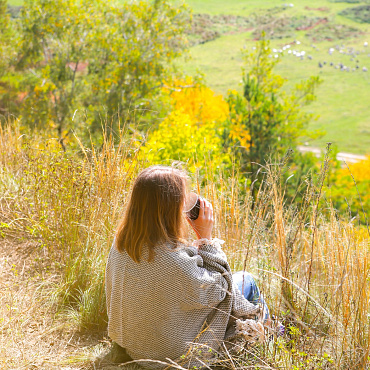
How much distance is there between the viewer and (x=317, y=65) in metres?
70.3

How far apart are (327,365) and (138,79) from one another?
8461 mm

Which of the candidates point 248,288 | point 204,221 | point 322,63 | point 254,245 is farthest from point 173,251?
point 322,63

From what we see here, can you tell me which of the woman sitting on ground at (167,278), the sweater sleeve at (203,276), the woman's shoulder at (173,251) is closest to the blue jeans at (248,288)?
the woman sitting on ground at (167,278)

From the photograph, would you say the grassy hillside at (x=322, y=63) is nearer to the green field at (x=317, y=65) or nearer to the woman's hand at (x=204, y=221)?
the green field at (x=317, y=65)

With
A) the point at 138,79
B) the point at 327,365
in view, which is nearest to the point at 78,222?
the point at 327,365

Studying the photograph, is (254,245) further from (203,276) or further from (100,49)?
(100,49)

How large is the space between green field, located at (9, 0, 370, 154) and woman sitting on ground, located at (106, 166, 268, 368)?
4887 centimetres

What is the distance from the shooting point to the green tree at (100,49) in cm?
904

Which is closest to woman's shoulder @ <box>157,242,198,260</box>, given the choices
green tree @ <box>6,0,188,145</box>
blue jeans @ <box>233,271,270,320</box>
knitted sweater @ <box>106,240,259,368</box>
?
knitted sweater @ <box>106,240,259,368</box>

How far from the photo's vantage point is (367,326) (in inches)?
66.7

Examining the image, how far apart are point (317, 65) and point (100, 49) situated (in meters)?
67.6

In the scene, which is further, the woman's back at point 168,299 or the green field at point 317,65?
the green field at point 317,65

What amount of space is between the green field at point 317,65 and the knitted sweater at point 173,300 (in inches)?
1925

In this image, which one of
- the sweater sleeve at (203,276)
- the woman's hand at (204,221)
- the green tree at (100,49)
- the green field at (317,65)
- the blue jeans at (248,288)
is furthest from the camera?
the green field at (317,65)
